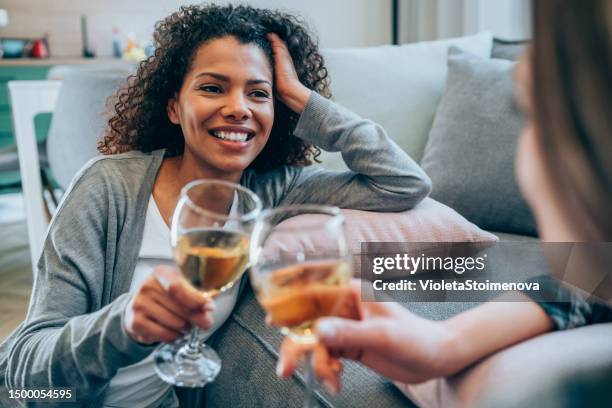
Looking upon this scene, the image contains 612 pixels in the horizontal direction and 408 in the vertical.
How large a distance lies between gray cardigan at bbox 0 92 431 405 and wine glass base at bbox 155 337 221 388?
0.04m

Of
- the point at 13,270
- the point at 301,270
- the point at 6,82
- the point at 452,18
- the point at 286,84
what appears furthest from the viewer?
the point at 6,82

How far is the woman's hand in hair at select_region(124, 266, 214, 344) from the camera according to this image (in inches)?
28.0

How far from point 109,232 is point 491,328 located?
610mm

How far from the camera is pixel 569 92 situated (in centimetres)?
45

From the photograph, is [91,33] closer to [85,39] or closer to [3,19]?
[85,39]

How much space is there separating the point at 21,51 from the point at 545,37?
4.63m

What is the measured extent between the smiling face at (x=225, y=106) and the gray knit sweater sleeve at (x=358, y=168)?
4.6 inches

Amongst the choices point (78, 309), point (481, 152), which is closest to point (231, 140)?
point (78, 309)

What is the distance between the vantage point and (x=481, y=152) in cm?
159

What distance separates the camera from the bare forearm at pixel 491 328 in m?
0.75

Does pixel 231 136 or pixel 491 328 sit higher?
pixel 231 136

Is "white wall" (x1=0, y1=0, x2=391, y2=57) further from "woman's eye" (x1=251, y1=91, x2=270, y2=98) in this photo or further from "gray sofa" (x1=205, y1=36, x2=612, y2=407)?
"woman's eye" (x1=251, y1=91, x2=270, y2=98)

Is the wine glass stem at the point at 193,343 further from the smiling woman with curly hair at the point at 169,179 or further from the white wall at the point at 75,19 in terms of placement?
the white wall at the point at 75,19

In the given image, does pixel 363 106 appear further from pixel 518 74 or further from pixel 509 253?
pixel 518 74
